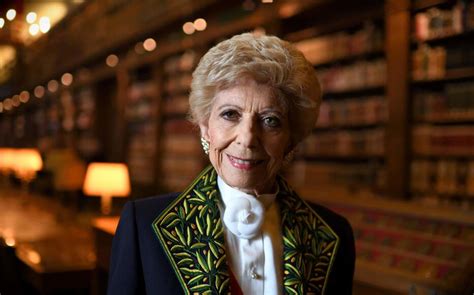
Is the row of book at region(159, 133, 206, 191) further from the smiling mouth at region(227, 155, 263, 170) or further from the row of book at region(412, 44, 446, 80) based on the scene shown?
the smiling mouth at region(227, 155, 263, 170)

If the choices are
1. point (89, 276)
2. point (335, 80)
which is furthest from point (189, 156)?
point (89, 276)

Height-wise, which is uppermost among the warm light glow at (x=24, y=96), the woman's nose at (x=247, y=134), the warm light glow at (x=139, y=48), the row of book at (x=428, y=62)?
the warm light glow at (x=139, y=48)

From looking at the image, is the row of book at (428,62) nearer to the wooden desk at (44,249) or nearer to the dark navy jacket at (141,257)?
the wooden desk at (44,249)

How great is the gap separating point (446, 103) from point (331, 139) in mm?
1289

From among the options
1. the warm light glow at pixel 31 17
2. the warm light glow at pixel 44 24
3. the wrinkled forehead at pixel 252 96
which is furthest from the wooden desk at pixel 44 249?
the wrinkled forehead at pixel 252 96

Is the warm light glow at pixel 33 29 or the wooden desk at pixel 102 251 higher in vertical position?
the warm light glow at pixel 33 29

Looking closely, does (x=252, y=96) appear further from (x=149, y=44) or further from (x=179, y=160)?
(x=149, y=44)

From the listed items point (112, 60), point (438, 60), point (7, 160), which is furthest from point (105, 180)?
point (112, 60)

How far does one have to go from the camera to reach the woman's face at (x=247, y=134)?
3.70ft

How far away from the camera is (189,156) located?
716 centimetres

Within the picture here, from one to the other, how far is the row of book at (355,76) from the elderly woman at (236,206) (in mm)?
3650

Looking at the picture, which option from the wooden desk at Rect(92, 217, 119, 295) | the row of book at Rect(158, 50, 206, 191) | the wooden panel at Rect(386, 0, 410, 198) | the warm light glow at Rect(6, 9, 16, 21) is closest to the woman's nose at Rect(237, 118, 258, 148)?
the warm light glow at Rect(6, 9, 16, 21)

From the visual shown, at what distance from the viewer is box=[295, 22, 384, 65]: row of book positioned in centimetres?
474

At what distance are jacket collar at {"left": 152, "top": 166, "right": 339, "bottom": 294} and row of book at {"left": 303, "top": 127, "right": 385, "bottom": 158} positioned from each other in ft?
11.7
